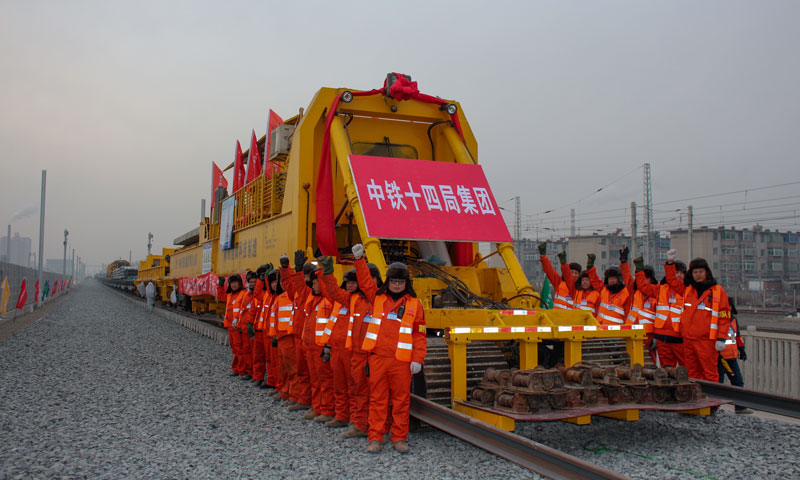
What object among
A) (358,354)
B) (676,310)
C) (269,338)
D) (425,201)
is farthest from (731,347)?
(269,338)

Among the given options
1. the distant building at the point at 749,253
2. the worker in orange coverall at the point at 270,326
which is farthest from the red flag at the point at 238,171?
the distant building at the point at 749,253

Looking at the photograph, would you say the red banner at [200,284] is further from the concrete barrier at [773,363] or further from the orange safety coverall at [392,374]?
the concrete barrier at [773,363]

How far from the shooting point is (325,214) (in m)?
Answer: 8.28

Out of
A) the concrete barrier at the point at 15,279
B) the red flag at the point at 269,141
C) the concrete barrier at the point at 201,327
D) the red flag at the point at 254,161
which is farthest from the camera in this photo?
the concrete barrier at the point at 15,279

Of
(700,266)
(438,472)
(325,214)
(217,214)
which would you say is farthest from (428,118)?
(217,214)

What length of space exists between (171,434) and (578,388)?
3.91m

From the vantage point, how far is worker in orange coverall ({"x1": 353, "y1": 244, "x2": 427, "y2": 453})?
202 inches

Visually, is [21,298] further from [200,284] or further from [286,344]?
[286,344]

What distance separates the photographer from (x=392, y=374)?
5.16 m

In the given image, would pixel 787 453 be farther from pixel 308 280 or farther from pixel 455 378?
pixel 308 280

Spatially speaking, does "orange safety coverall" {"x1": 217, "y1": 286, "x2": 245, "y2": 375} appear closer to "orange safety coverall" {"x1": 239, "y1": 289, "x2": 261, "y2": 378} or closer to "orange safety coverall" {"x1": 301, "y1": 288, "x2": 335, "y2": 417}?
"orange safety coverall" {"x1": 239, "y1": 289, "x2": 261, "y2": 378}

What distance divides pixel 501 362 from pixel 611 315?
291 centimetres

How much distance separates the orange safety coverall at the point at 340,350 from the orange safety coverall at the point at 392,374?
537 mm

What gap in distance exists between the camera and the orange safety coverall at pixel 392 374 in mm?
5145
